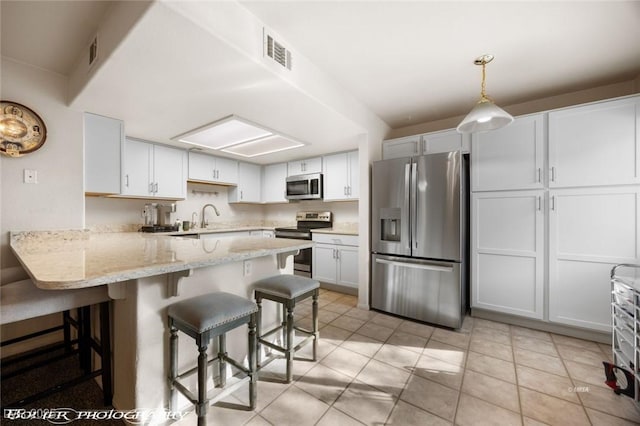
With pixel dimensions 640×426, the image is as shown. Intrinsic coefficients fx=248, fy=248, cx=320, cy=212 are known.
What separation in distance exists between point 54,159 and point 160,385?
2.16m

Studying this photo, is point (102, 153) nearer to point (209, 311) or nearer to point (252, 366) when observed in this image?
point (209, 311)

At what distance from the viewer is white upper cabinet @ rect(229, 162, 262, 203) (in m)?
4.55

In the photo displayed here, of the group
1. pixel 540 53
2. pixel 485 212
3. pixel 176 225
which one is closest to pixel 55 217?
pixel 176 225

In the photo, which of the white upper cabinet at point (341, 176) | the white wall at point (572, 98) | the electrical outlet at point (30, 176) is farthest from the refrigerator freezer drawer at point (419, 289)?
the electrical outlet at point (30, 176)

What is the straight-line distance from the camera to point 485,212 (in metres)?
→ 2.70

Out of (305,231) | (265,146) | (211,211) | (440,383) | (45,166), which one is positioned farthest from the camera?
(211,211)

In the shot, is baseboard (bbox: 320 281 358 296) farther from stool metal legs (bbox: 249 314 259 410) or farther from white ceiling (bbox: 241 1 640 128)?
white ceiling (bbox: 241 1 640 128)

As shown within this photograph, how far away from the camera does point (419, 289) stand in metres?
2.72

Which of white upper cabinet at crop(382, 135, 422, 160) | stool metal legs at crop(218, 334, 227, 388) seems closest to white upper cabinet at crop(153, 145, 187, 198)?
stool metal legs at crop(218, 334, 227, 388)

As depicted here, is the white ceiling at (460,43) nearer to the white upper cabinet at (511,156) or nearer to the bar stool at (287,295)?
the white upper cabinet at (511,156)

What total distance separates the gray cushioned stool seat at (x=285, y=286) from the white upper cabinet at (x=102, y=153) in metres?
1.92

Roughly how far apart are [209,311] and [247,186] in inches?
143

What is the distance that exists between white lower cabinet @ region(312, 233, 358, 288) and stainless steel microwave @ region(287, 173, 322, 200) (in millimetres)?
694

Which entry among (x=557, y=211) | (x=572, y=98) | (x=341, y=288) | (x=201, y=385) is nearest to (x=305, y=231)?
(x=341, y=288)
